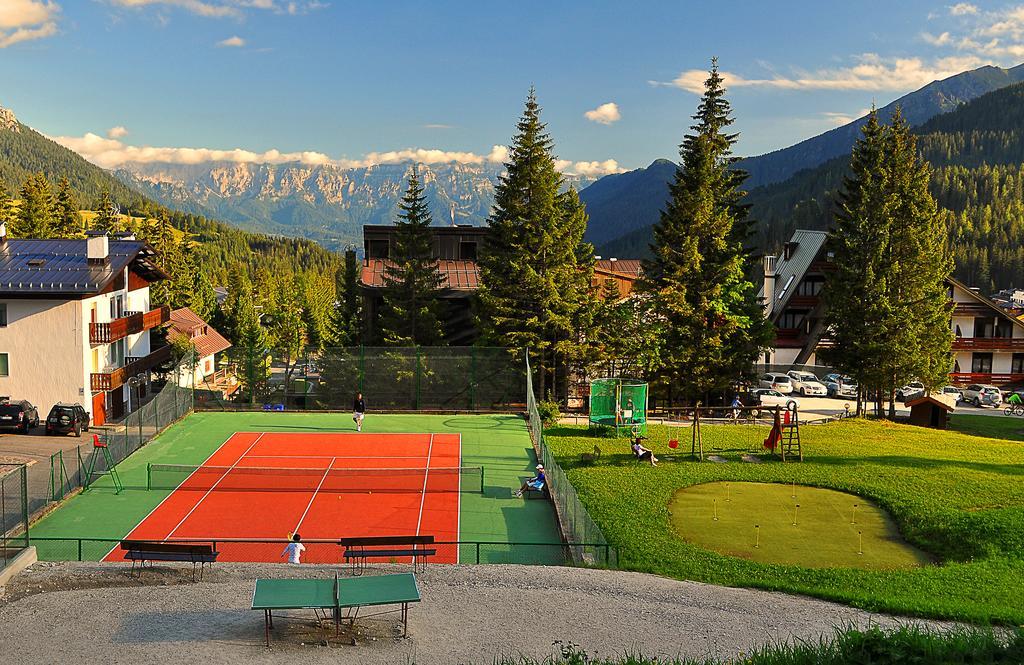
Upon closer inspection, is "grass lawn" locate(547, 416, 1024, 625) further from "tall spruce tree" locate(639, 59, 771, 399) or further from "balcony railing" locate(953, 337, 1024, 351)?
"balcony railing" locate(953, 337, 1024, 351)

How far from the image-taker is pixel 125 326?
38.2m

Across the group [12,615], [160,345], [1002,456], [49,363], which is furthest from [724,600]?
[160,345]

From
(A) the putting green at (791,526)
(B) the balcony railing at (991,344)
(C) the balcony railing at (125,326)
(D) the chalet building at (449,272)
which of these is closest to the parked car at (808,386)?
(D) the chalet building at (449,272)

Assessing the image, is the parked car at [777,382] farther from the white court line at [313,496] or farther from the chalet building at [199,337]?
the chalet building at [199,337]

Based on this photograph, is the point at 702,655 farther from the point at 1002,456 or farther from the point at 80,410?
the point at 80,410

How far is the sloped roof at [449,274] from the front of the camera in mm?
48125

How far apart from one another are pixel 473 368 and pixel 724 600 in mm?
22798

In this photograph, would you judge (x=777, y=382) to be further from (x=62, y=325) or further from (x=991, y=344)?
(x=62, y=325)

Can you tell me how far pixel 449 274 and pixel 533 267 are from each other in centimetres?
1182

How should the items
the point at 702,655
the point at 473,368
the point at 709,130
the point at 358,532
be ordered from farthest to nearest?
the point at 709,130 → the point at 473,368 → the point at 358,532 → the point at 702,655

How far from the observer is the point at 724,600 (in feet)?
48.1

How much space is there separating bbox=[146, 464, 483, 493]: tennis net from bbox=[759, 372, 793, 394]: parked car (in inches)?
1168

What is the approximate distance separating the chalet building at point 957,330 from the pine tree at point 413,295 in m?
25.1

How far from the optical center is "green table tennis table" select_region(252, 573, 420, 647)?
11945 mm
